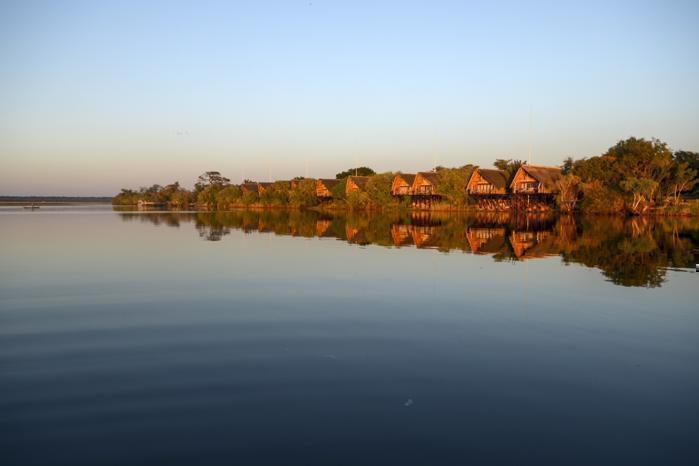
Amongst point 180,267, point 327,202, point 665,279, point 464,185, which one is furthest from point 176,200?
point 665,279

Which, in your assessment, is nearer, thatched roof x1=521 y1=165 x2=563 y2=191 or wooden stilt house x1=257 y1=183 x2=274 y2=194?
thatched roof x1=521 y1=165 x2=563 y2=191

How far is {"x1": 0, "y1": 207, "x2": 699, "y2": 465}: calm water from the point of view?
14.5ft

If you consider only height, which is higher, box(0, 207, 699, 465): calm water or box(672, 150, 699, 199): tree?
box(672, 150, 699, 199): tree

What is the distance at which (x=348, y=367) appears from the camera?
21.0 feet

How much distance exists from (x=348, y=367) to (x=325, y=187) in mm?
78683

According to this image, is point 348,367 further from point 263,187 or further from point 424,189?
point 263,187

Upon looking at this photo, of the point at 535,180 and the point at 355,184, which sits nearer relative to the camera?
the point at 535,180

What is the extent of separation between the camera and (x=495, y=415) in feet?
16.5

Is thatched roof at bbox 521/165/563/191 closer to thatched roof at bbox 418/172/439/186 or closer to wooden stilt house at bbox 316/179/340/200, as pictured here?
thatched roof at bbox 418/172/439/186

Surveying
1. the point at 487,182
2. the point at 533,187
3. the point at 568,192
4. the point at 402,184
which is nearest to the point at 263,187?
the point at 402,184

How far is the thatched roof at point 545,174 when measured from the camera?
52.9 m

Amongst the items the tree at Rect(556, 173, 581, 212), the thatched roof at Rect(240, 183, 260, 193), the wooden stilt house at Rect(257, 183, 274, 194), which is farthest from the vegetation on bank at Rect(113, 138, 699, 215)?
the thatched roof at Rect(240, 183, 260, 193)

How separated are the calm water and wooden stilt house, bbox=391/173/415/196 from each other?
5610cm

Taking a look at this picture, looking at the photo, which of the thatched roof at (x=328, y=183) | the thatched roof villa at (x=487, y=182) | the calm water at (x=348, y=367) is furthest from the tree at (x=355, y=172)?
the calm water at (x=348, y=367)
